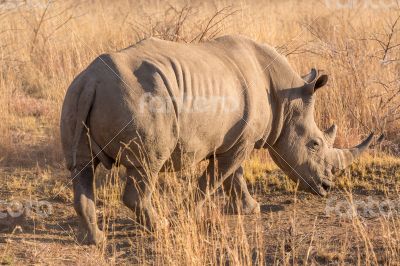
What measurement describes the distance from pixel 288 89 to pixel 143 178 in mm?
1746

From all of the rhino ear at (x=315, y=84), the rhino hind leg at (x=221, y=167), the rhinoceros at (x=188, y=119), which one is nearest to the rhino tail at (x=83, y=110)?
the rhinoceros at (x=188, y=119)

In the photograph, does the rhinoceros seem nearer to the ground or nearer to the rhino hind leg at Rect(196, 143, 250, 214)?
the rhino hind leg at Rect(196, 143, 250, 214)

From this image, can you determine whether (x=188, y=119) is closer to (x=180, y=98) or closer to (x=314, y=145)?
(x=180, y=98)

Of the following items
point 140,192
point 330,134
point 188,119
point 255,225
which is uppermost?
point 188,119

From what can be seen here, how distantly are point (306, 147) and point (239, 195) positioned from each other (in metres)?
0.75

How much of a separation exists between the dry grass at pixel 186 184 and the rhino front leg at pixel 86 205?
0.35 feet

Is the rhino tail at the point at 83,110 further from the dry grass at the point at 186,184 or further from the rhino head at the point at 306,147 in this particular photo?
the rhino head at the point at 306,147

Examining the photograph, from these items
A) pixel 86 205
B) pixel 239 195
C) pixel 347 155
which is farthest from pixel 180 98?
pixel 347 155

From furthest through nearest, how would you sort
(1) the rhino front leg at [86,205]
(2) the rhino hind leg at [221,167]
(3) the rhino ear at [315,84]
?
1. (3) the rhino ear at [315,84]
2. (2) the rhino hind leg at [221,167]
3. (1) the rhino front leg at [86,205]

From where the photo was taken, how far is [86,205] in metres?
6.10

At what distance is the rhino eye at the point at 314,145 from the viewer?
736cm

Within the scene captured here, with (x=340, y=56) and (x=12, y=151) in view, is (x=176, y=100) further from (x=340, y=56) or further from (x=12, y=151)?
(x=340, y=56)

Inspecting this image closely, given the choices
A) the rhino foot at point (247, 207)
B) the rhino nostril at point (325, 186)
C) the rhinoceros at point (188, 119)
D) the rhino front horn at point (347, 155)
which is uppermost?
the rhinoceros at point (188, 119)

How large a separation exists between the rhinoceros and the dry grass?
243 mm
